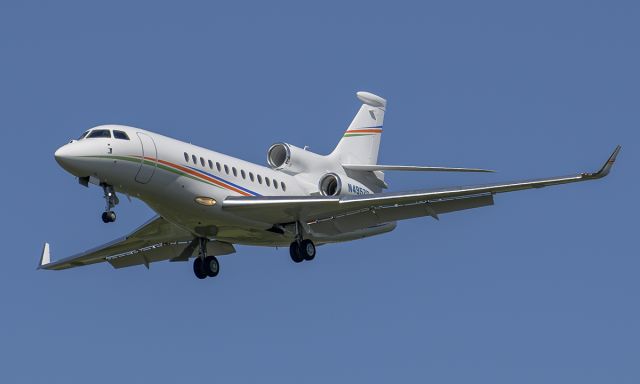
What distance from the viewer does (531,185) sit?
30.2m

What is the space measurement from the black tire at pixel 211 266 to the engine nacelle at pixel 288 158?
9.46 ft

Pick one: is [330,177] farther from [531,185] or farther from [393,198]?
[531,185]

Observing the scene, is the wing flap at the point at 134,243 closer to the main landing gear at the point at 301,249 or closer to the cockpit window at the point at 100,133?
the main landing gear at the point at 301,249

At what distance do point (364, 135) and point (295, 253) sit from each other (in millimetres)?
6691

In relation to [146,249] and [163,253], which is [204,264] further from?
[146,249]

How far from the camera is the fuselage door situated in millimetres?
30094

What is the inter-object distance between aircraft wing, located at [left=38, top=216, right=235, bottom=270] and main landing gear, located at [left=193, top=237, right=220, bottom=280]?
0.34m

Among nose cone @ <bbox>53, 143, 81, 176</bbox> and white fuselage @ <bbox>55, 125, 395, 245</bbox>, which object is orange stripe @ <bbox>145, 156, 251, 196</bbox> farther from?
nose cone @ <bbox>53, 143, 81, 176</bbox>

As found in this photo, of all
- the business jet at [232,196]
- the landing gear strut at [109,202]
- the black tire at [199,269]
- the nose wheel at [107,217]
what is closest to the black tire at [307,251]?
the business jet at [232,196]

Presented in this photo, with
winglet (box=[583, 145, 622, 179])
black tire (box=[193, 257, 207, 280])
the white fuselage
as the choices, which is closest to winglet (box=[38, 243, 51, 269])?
black tire (box=[193, 257, 207, 280])

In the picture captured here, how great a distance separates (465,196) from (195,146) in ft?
21.5

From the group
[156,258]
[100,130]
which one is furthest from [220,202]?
[156,258]

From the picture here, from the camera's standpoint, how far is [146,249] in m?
35.9

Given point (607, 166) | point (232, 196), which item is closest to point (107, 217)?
point (232, 196)
